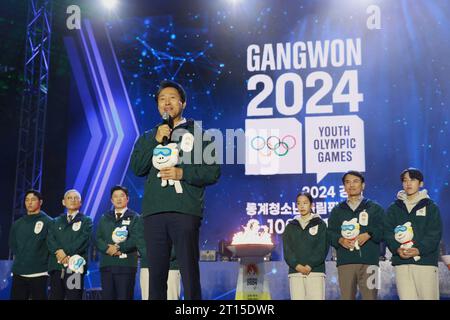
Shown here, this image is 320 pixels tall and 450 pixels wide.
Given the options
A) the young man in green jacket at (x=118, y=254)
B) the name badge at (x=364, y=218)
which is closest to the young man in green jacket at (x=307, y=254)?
the name badge at (x=364, y=218)

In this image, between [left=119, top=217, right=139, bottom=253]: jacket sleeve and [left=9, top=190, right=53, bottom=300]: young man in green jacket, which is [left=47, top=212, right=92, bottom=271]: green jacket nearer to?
[left=9, top=190, right=53, bottom=300]: young man in green jacket

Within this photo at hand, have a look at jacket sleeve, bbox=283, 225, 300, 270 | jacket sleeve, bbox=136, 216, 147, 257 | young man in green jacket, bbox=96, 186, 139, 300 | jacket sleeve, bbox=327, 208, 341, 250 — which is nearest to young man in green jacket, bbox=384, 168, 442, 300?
jacket sleeve, bbox=327, 208, 341, 250

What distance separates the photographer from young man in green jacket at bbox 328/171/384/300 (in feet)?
14.9

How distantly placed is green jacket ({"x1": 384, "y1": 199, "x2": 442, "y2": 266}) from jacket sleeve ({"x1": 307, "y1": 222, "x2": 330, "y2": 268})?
21.4 inches

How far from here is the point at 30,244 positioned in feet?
16.5

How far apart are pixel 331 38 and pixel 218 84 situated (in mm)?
1468

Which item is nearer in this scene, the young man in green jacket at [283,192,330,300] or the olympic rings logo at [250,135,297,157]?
the young man in green jacket at [283,192,330,300]

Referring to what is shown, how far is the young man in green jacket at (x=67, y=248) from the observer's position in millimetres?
4805

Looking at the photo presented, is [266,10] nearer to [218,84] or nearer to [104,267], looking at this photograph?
[218,84]

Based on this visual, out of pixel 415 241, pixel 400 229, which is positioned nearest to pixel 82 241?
pixel 400 229

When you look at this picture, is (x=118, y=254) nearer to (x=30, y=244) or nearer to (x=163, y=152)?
(x=30, y=244)

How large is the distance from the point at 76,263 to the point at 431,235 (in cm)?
287
